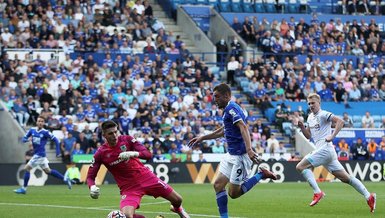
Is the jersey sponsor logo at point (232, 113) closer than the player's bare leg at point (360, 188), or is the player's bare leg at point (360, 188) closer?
the jersey sponsor logo at point (232, 113)

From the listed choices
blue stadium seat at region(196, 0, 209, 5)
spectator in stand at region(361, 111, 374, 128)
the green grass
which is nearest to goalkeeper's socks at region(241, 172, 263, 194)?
the green grass

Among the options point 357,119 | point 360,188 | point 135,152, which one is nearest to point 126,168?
point 135,152

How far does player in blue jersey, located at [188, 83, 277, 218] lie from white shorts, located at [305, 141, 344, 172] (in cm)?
504

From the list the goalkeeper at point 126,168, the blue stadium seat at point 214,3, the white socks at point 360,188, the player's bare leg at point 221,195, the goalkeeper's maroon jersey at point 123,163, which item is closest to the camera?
the goalkeeper at point 126,168

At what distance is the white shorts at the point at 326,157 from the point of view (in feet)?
68.4

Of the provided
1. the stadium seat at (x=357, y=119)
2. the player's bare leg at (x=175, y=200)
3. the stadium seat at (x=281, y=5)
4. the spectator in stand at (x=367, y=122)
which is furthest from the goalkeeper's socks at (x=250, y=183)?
the stadium seat at (x=281, y=5)

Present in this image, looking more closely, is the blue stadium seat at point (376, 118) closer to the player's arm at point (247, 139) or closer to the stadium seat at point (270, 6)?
the stadium seat at point (270, 6)

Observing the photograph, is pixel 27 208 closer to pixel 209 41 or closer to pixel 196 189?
pixel 196 189

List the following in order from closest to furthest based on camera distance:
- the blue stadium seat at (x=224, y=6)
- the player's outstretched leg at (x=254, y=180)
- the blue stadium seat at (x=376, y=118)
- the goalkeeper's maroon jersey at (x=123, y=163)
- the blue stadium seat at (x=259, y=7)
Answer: the goalkeeper's maroon jersey at (x=123, y=163) → the player's outstretched leg at (x=254, y=180) → the blue stadium seat at (x=376, y=118) → the blue stadium seat at (x=224, y=6) → the blue stadium seat at (x=259, y=7)

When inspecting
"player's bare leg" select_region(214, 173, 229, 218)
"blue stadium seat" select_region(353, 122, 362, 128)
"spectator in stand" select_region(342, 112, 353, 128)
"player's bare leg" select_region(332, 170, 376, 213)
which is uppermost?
"player's bare leg" select_region(214, 173, 229, 218)

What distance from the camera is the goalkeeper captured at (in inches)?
579

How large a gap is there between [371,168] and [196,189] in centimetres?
1006

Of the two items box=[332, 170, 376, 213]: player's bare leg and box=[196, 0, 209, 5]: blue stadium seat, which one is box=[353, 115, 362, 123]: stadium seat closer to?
box=[196, 0, 209, 5]: blue stadium seat

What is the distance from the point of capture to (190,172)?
116 ft
